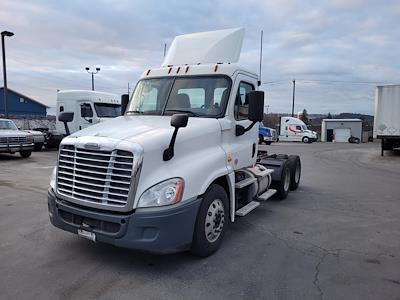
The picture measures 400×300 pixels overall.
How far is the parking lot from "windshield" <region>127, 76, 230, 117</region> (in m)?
2.03

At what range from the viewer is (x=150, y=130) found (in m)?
4.68

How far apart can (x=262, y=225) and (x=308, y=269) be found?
6.16 ft

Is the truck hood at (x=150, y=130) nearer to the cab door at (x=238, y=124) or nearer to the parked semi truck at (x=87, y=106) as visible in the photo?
the cab door at (x=238, y=124)

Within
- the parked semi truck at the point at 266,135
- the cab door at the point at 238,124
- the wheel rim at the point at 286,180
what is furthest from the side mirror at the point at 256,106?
the parked semi truck at the point at 266,135

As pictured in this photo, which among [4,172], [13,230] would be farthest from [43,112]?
[13,230]

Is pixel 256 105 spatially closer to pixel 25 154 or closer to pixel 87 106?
pixel 25 154

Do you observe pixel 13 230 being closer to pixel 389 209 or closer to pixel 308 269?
pixel 308 269

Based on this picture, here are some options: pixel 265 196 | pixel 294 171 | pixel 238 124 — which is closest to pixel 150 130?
pixel 238 124

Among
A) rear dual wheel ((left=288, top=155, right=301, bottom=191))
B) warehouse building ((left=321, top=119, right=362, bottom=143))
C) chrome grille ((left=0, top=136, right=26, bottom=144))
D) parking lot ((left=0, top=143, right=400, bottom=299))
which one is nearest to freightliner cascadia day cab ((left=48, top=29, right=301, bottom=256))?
parking lot ((left=0, top=143, right=400, bottom=299))

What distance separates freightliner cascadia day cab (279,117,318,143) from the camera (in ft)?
144

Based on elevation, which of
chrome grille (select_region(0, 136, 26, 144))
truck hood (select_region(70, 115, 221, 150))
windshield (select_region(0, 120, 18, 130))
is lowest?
chrome grille (select_region(0, 136, 26, 144))

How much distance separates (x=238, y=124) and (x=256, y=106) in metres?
0.48

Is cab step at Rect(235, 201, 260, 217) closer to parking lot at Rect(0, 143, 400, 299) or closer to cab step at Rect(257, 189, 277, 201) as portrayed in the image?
parking lot at Rect(0, 143, 400, 299)

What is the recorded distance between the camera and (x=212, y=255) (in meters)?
4.91
